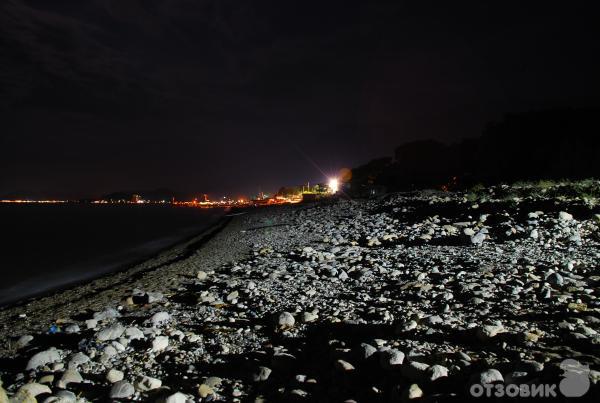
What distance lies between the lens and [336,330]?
4906 millimetres

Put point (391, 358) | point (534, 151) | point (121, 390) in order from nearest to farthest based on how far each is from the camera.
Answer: point (391, 358) → point (121, 390) → point (534, 151)

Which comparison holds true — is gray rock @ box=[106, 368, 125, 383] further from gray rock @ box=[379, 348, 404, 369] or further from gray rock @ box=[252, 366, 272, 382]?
gray rock @ box=[379, 348, 404, 369]

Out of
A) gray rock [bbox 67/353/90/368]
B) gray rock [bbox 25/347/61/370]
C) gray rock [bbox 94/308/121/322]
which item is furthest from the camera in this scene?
gray rock [bbox 94/308/121/322]

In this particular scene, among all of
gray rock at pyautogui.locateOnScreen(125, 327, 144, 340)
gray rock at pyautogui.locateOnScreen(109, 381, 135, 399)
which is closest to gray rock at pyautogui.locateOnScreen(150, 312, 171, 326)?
gray rock at pyautogui.locateOnScreen(125, 327, 144, 340)

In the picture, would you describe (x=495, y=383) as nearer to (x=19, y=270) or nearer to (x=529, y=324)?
(x=529, y=324)

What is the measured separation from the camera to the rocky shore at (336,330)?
3.52 metres

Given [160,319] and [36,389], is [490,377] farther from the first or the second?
[160,319]

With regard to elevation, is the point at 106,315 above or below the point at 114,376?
below

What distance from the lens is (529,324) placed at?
4395 mm

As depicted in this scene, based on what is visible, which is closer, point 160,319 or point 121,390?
point 121,390

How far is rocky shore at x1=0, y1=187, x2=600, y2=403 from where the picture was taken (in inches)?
138

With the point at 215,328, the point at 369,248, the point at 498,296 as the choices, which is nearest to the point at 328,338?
the point at 215,328

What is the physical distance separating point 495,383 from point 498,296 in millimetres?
2925

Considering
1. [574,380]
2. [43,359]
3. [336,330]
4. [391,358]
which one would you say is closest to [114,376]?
[43,359]
